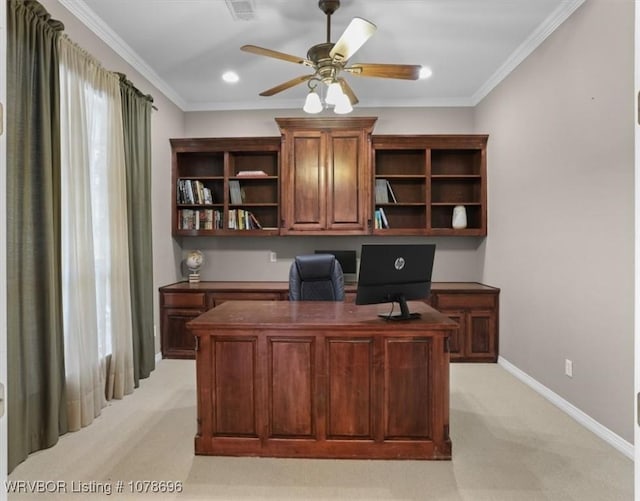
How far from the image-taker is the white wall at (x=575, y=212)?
89.4 inches

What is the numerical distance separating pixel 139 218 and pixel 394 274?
8.00 feet

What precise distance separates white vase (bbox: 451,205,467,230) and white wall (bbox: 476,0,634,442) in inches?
21.3

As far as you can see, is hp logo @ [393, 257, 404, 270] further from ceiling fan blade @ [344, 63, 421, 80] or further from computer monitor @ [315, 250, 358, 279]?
computer monitor @ [315, 250, 358, 279]

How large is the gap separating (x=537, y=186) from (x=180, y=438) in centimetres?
342

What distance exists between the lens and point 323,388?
86.2 inches

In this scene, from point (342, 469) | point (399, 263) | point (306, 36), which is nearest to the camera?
point (342, 469)

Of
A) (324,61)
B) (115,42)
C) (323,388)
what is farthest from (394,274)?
(115,42)

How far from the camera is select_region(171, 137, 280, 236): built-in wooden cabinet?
4.32 metres

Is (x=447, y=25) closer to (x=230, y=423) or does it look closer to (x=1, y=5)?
(x=1, y=5)

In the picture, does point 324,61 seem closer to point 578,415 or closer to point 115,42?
point 115,42

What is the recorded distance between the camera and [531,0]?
8.81ft

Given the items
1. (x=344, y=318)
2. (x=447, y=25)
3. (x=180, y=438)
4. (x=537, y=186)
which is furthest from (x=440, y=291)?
(x=180, y=438)

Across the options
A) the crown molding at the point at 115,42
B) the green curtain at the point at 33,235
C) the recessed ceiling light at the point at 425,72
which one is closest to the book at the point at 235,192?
the crown molding at the point at 115,42

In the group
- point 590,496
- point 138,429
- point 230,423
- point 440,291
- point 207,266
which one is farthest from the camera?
point 207,266
